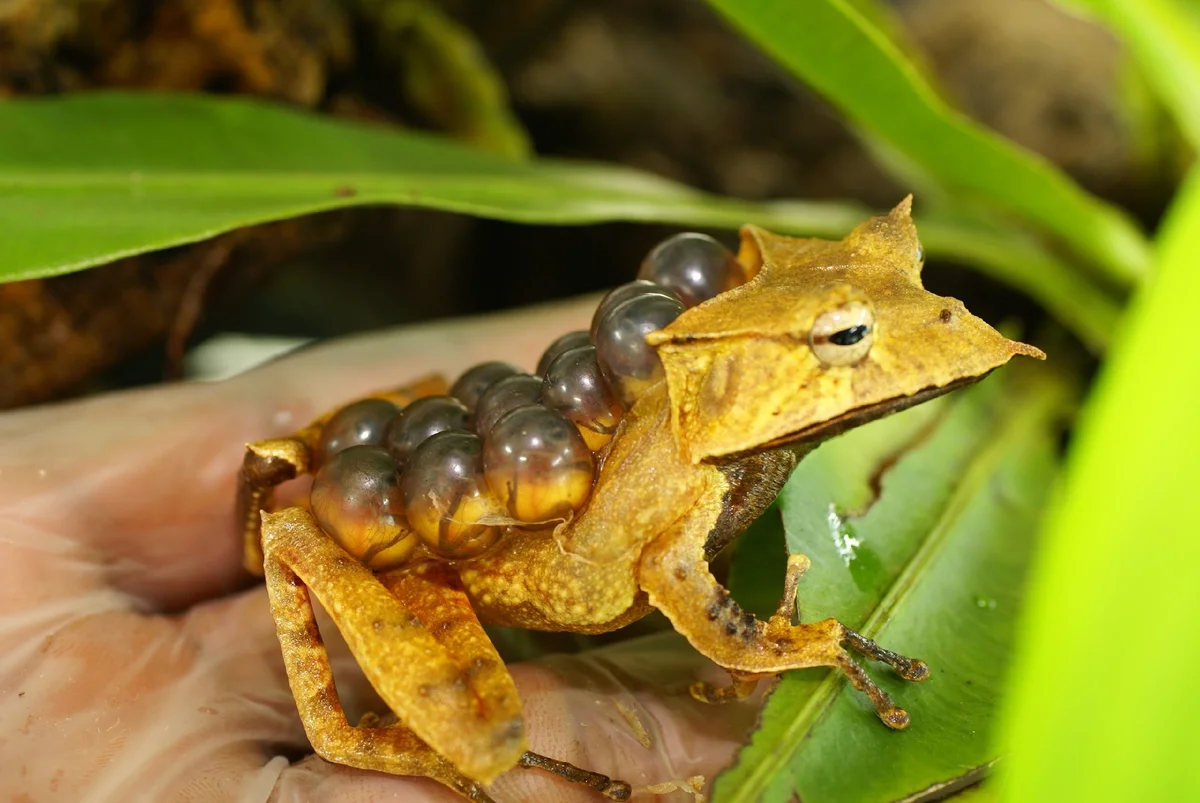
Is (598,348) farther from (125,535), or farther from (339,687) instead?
(125,535)

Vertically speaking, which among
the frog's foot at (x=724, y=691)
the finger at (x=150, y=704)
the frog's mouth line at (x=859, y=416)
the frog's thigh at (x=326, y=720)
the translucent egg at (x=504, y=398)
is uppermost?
the frog's mouth line at (x=859, y=416)

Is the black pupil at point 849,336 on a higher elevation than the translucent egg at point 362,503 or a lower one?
higher

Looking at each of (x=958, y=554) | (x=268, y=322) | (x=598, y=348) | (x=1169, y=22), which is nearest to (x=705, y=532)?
(x=598, y=348)

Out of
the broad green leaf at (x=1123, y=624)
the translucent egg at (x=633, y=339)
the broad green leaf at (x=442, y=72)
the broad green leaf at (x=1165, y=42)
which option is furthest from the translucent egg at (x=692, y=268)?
the broad green leaf at (x=442, y=72)

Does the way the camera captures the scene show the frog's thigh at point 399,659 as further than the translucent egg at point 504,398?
No

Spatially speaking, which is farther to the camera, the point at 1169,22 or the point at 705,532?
the point at 1169,22

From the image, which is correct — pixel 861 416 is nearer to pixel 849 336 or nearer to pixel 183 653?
pixel 849 336

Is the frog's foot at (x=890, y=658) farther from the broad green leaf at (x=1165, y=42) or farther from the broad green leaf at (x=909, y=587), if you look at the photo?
the broad green leaf at (x=1165, y=42)
